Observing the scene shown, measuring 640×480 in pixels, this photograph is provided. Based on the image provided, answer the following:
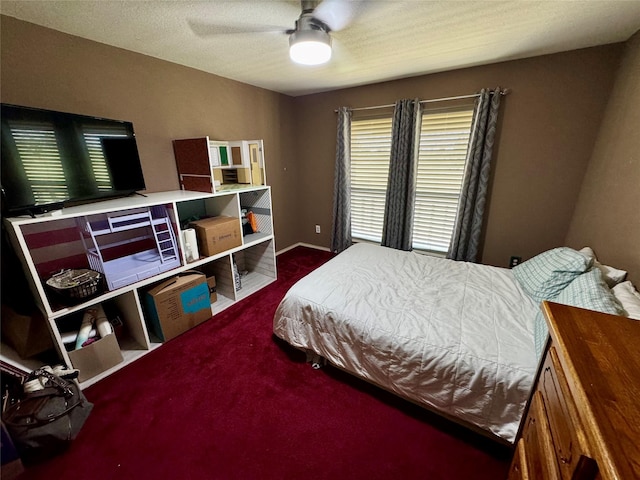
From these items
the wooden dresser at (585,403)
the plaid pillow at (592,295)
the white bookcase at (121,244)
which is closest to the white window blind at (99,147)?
the white bookcase at (121,244)

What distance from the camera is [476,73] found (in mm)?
2479

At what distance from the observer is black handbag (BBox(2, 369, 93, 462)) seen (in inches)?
48.2

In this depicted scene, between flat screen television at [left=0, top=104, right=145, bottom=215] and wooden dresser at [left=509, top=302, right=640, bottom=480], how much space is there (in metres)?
2.33

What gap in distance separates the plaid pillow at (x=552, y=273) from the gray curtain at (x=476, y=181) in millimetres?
947

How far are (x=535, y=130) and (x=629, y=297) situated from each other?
176 centimetres

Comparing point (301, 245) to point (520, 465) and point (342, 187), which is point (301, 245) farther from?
point (520, 465)

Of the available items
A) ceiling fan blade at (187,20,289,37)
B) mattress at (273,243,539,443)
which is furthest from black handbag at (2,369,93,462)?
ceiling fan blade at (187,20,289,37)

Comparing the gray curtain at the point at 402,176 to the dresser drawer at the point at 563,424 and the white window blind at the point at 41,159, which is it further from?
the white window blind at the point at 41,159

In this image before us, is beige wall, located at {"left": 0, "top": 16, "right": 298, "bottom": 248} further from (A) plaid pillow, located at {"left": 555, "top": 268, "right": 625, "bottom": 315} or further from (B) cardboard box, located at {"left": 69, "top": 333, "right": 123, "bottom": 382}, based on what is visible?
(A) plaid pillow, located at {"left": 555, "top": 268, "right": 625, "bottom": 315}

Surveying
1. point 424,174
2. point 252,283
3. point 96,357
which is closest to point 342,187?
point 424,174

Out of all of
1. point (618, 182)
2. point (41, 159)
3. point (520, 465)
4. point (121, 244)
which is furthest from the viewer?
point (121, 244)

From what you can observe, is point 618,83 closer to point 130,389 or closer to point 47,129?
point 47,129

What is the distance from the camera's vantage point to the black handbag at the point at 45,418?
1.22 metres

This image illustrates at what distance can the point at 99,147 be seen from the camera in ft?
5.79
